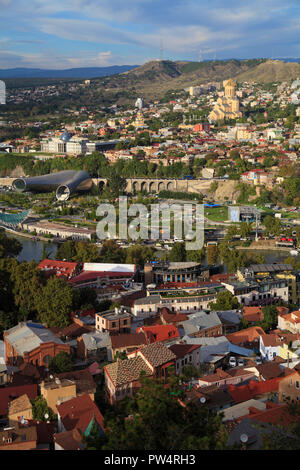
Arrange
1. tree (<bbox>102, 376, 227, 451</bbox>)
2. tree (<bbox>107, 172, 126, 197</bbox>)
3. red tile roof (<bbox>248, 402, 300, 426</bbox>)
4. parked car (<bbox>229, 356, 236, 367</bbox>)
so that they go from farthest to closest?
tree (<bbox>107, 172, 126, 197</bbox>)
parked car (<bbox>229, 356, 236, 367</bbox>)
red tile roof (<bbox>248, 402, 300, 426</bbox>)
tree (<bbox>102, 376, 227, 451</bbox>)

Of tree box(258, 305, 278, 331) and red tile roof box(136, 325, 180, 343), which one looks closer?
red tile roof box(136, 325, 180, 343)

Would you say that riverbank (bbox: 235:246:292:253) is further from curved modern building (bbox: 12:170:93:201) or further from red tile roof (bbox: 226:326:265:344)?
curved modern building (bbox: 12:170:93:201)

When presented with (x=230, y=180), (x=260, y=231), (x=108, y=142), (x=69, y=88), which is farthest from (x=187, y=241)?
(x=69, y=88)

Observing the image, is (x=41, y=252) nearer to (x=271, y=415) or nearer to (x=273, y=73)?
(x=271, y=415)

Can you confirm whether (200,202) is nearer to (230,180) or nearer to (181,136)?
(230,180)

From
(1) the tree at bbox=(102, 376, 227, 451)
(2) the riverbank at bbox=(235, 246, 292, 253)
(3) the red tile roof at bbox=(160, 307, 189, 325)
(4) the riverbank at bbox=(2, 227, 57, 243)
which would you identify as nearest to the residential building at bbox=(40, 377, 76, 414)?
(1) the tree at bbox=(102, 376, 227, 451)

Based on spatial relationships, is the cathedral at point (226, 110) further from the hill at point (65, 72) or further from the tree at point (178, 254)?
the hill at point (65, 72)

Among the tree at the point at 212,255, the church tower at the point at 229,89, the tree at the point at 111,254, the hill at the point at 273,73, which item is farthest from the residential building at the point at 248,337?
the hill at the point at 273,73
